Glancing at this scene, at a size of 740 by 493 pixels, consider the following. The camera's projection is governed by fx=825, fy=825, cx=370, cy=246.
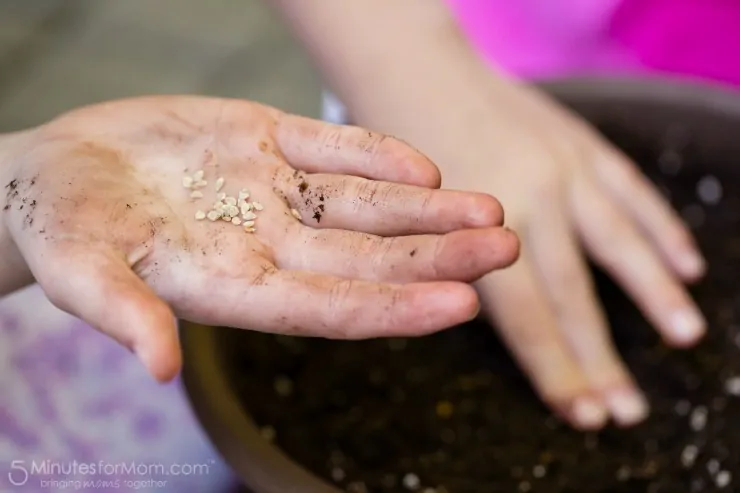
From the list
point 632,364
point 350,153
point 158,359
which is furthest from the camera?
point 632,364

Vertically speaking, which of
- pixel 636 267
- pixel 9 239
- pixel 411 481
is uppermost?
pixel 9 239

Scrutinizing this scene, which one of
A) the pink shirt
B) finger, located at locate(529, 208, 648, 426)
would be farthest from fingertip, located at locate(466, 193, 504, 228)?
the pink shirt

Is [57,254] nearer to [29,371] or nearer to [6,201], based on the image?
[6,201]

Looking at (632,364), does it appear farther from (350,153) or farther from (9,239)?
(9,239)

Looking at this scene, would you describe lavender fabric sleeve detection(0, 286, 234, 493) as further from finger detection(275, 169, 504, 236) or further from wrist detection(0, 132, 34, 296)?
finger detection(275, 169, 504, 236)

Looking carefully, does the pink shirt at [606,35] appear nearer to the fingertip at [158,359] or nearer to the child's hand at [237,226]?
the child's hand at [237,226]

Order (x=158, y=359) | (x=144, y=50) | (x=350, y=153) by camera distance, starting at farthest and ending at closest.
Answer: (x=144, y=50), (x=350, y=153), (x=158, y=359)

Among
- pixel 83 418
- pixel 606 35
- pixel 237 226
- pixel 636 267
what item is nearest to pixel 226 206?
pixel 237 226
